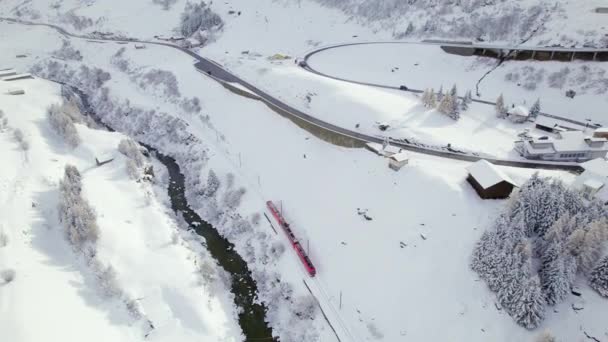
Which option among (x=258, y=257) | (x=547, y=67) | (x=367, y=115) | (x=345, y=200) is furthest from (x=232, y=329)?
(x=547, y=67)

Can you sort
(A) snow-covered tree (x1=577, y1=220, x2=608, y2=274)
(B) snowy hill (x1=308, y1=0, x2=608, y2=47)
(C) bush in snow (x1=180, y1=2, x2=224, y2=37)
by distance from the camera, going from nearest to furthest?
1. (A) snow-covered tree (x1=577, y1=220, x2=608, y2=274)
2. (B) snowy hill (x1=308, y1=0, x2=608, y2=47)
3. (C) bush in snow (x1=180, y1=2, x2=224, y2=37)

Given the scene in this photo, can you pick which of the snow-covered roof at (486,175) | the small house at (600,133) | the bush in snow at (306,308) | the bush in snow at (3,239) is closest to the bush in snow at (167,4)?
the bush in snow at (3,239)

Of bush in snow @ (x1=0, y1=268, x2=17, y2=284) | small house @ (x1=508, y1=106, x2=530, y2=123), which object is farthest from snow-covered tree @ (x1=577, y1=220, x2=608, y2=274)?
bush in snow @ (x1=0, y1=268, x2=17, y2=284)

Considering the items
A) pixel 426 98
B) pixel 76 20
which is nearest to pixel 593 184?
pixel 426 98

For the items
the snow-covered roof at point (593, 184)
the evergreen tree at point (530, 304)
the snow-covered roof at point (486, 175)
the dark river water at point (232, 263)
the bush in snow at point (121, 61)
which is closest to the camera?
the evergreen tree at point (530, 304)

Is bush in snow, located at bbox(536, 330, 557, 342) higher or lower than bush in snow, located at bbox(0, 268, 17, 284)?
higher

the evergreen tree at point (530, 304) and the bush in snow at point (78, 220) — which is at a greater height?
the evergreen tree at point (530, 304)

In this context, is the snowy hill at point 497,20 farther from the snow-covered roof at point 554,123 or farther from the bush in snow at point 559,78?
the snow-covered roof at point 554,123

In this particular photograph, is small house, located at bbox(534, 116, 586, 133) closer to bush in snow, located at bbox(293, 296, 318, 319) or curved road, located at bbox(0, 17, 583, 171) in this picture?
curved road, located at bbox(0, 17, 583, 171)
